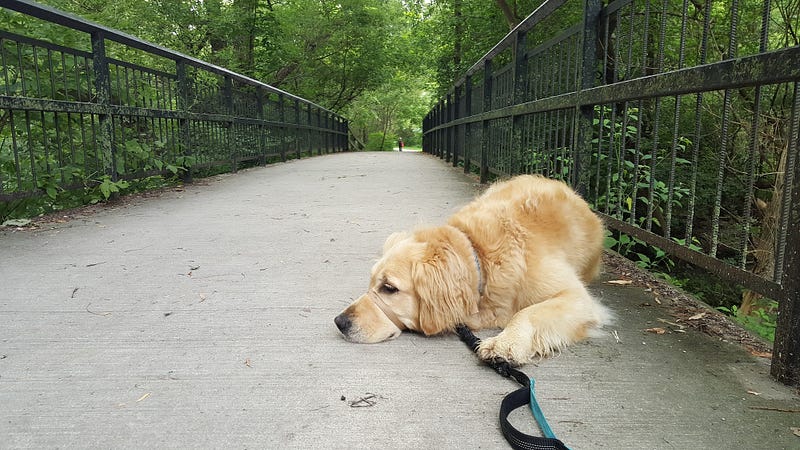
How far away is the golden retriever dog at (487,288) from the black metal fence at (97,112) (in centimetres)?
377

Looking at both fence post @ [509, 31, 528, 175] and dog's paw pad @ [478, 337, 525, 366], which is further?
fence post @ [509, 31, 528, 175]

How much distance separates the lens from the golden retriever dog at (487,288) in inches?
83.0

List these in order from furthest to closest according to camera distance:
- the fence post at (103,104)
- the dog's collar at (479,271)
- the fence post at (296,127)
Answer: the fence post at (296,127)
the fence post at (103,104)
the dog's collar at (479,271)

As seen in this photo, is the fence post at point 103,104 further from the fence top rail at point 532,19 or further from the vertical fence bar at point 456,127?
the vertical fence bar at point 456,127

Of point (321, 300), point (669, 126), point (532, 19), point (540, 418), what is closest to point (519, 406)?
point (540, 418)

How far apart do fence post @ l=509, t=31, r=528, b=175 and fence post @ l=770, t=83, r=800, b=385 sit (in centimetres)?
388

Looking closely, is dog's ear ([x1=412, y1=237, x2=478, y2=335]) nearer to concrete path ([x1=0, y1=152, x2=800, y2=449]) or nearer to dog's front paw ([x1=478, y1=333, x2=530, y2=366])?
concrete path ([x1=0, y1=152, x2=800, y2=449])

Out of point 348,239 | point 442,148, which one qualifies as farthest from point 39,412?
point 442,148

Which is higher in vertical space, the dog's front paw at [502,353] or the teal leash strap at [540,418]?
the dog's front paw at [502,353]

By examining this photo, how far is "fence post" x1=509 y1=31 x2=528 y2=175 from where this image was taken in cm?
551

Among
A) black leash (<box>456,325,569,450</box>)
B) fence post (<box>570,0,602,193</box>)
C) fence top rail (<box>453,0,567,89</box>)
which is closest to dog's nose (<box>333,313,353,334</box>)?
black leash (<box>456,325,569,450</box>)

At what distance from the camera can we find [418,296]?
7.07ft

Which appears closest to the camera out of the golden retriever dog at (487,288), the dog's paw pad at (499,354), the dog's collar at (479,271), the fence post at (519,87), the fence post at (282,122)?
the dog's paw pad at (499,354)

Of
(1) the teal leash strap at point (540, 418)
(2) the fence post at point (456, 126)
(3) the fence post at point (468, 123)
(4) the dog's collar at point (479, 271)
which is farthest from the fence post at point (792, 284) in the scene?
(2) the fence post at point (456, 126)
